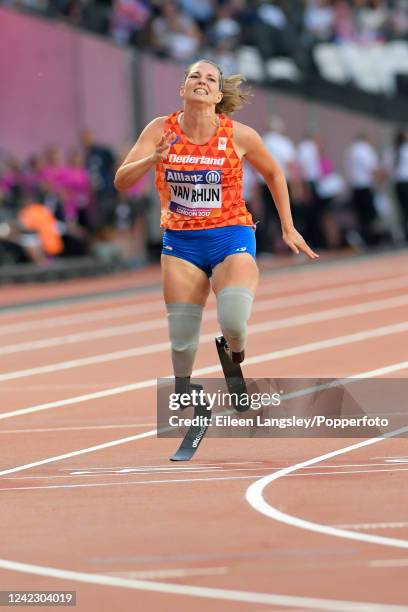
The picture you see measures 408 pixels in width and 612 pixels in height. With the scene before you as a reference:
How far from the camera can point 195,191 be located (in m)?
8.94

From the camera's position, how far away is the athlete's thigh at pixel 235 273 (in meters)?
8.99

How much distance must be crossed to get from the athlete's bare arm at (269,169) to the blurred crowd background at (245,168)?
1386 cm

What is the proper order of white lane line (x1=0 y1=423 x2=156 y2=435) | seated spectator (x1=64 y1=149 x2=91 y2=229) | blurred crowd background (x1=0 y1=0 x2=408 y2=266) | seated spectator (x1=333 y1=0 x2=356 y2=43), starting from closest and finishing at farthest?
1. white lane line (x1=0 y1=423 x2=156 y2=435)
2. blurred crowd background (x1=0 y1=0 x2=408 y2=266)
3. seated spectator (x1=64 y1=149 x2=91 y2=229)
4. seated spectator (x1=333 y1=0 x2=356 y2=43)

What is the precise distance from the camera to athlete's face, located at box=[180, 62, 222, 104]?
8828 mm

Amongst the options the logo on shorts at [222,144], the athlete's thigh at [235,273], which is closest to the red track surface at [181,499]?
the athlete's thigh at [235,273]

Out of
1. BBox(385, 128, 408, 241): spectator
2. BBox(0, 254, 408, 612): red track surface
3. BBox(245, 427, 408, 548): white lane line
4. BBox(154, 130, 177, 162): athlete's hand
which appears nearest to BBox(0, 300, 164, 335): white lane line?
BBox(0, 254, 408, 612): red track surface

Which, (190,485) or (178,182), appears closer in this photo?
(190,485)

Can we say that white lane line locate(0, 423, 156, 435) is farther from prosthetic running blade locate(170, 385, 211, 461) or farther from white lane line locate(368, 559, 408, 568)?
white lane line locate(368, 559, 408, 568)

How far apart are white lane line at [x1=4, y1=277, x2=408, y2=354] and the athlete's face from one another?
719cm

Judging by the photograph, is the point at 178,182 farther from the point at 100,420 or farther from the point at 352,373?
the point at 352,373

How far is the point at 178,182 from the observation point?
895cm

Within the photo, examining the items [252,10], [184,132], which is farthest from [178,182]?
[252,10]

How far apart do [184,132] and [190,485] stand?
1998mm

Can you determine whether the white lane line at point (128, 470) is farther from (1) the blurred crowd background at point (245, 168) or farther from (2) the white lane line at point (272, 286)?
(1) the blurred crowd background at point (245, 168)
